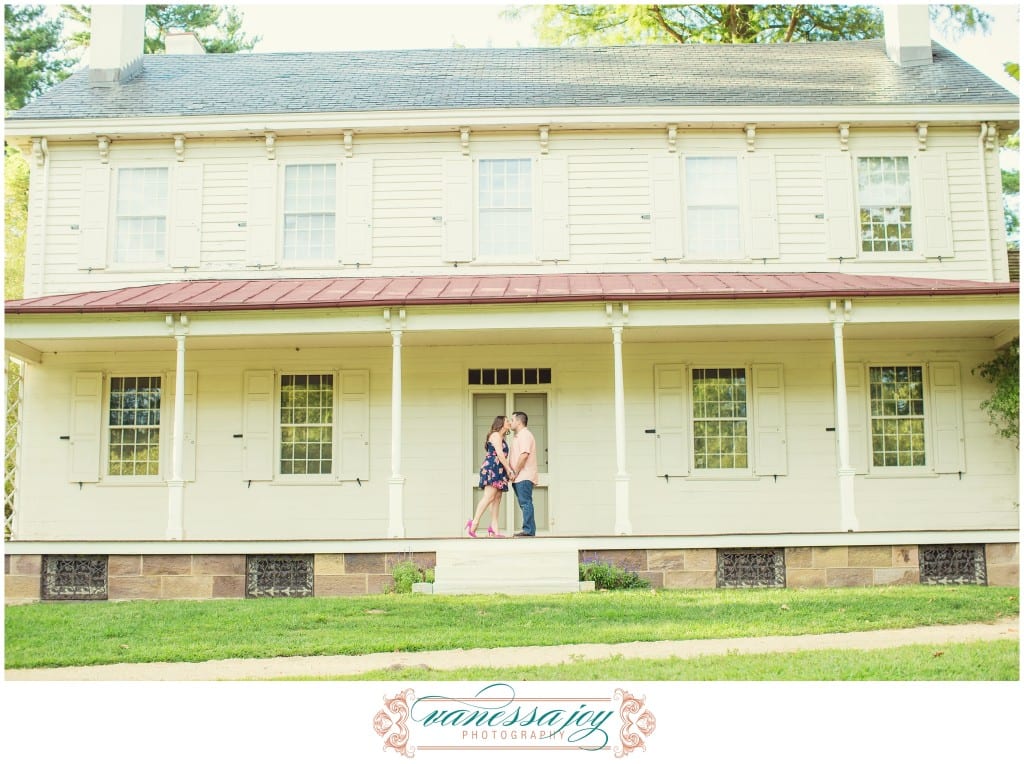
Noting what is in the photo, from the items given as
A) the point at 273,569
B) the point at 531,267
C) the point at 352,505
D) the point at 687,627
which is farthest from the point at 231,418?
the point at 687,627

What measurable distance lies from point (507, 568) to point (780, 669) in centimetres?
415

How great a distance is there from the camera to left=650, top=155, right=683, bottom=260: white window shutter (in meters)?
15.1

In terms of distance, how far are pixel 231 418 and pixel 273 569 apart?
3730 mm

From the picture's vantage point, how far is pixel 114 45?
17.0 m

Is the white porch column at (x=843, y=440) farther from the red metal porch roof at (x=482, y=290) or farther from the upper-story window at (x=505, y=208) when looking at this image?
the upper-story window at (x=505, y=208)

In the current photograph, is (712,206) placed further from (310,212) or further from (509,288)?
(310,212)

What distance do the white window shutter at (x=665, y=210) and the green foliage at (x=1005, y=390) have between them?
182 inches

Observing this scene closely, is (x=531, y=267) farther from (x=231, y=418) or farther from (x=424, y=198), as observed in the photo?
(x=231, y=418)

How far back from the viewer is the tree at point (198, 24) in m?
29.5

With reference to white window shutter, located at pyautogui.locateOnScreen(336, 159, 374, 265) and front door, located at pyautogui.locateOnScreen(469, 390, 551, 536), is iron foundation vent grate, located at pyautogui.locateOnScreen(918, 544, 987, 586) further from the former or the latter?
white window shutter, located at pyautogui.locateOnScreen(336, 159, 374, 265)

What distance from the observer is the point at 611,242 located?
15.2 meters

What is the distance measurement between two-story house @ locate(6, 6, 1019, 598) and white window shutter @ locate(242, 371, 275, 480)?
0.15 ft

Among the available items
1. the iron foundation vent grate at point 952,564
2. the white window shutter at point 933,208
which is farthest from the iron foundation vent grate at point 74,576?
the white window shutter at point 933,208

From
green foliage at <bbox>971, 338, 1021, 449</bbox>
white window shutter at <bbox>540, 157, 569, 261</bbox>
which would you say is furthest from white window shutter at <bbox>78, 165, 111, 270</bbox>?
green foliage at <bbox>971, 338, 1021, 449</bbox>
